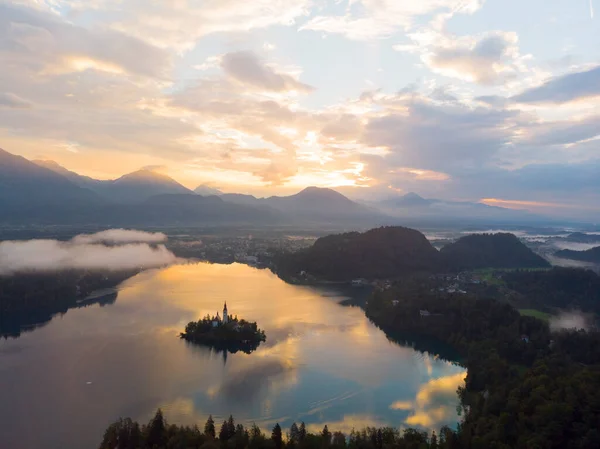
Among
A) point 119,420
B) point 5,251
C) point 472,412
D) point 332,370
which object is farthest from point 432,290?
point 5,251

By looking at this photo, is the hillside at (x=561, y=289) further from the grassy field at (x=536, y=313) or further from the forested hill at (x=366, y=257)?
the forested hill at (x=366, y=257)

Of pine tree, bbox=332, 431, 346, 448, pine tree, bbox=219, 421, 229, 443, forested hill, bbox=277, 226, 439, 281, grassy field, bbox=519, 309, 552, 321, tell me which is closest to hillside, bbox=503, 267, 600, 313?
grassy field, bbox=519, 309, 552, 321

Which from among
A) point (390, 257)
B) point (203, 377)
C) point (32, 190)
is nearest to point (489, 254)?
point (390, 257)

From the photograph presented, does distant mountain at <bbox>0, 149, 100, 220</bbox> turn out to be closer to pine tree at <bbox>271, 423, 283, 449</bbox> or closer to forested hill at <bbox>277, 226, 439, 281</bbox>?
forested hill at <bbox>277, 226, 439, 281</bbox>

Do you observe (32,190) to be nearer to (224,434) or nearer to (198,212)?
(198,212)

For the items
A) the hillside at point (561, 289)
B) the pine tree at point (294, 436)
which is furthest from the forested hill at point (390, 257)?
the pine tree at point (294, 436)
